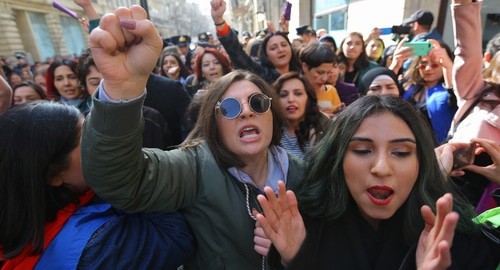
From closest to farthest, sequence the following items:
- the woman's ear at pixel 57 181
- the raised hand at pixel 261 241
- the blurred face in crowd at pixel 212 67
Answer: the woman's ear at pixel 57 181 → the raised hand at pixel 261 241 → the blurred face in crowd at pixel 212 67

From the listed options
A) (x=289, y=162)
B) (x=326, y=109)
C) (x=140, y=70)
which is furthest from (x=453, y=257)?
(x=326, y=109)

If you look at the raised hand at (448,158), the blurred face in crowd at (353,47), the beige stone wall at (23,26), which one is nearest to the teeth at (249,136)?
the raised hand at (448,158)

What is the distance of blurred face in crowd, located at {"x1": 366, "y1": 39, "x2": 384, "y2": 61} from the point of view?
5.43 meters

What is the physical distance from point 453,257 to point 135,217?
1.26 metres

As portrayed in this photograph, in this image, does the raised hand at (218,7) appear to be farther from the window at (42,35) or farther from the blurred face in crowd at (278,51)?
the window at (42,35)

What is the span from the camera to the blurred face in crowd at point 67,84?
10.1ft

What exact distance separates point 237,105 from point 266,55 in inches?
95.8

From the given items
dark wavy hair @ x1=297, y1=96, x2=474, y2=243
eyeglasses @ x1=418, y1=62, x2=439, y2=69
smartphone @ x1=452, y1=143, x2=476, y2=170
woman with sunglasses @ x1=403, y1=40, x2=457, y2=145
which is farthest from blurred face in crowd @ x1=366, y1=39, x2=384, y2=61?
dark wavy hair @ x1=297, y1=96, x2=474, y2=243

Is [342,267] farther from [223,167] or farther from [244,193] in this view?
[223,167]

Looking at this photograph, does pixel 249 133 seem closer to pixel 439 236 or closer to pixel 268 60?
pixel 439 236

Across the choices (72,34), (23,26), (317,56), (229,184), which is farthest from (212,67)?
(72,34)

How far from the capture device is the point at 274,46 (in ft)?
12.1

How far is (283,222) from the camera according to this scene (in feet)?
3.90

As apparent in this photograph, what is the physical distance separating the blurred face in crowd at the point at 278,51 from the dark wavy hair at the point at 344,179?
244cm
